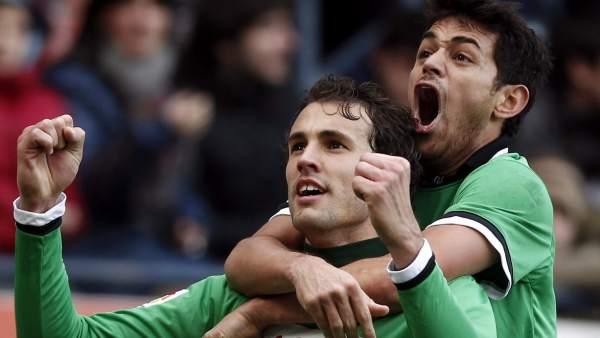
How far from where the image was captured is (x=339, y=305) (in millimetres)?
3408

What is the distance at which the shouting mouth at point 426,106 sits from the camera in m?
4.12

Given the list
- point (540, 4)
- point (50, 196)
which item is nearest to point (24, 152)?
point (50, 196)

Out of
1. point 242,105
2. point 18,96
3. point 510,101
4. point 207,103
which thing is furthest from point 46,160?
point 18,96

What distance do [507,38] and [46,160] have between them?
137 centimetres

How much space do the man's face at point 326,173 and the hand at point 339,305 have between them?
0.34 m

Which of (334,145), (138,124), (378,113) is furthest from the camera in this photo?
(138,124)

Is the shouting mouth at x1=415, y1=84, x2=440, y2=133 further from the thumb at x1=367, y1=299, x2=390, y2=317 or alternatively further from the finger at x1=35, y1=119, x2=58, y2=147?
the finger at x1=35, y1=119, x2=58, y2=147

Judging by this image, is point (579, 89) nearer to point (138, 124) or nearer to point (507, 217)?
point (138, 124)

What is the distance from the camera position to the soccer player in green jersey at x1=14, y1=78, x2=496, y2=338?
338 cm

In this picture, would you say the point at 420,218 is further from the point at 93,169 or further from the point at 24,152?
the point at 93,169

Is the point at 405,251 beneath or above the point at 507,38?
beneath

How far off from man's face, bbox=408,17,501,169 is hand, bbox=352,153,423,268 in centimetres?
83

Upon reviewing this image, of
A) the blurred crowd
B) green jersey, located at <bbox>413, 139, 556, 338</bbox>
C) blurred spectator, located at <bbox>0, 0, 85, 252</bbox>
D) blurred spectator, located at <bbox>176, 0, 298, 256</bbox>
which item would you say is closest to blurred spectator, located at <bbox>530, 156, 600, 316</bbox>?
the blurred crowd

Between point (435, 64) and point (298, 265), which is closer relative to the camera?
point (298, 265)
